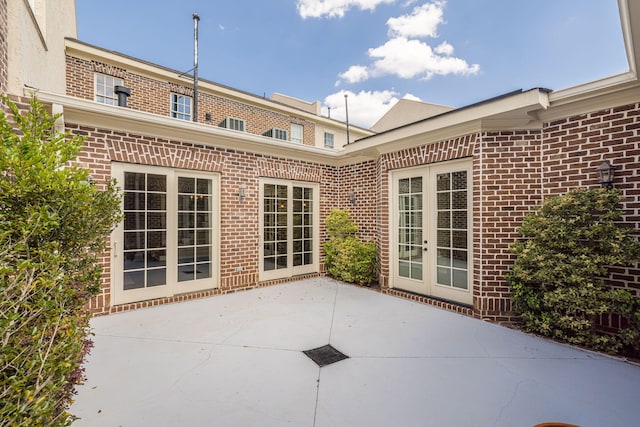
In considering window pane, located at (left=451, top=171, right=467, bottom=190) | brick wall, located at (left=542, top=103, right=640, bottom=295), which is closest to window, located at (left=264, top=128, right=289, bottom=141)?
window pane, located at (left=451, top=171, right=467, bottom=190)

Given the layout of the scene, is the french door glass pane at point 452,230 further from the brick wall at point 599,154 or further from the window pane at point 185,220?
the window pane at point 185,220

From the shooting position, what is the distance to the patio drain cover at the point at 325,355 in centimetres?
298

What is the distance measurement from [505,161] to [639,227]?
1616 mm

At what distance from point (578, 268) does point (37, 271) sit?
4.87m

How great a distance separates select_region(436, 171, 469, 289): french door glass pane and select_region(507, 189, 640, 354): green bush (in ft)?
2.97

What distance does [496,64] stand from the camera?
25.6ft

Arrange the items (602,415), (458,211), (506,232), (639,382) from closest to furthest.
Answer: (602,415), (639,382), (506,232), (458,211)

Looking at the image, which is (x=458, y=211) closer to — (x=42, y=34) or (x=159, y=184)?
(x=159, y=184)

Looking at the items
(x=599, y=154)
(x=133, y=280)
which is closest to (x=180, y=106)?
(x=133, y=280)

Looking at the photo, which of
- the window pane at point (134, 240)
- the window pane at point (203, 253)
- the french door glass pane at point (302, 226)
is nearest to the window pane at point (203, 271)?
the window pane at point (203, 253)

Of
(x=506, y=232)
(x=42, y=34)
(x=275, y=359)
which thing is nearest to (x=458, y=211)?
(x=506, y=232)

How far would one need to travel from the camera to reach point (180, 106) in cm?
962

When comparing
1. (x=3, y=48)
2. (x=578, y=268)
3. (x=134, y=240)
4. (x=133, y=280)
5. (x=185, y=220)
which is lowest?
(x=133, y=280)

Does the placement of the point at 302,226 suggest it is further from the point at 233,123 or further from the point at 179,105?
the point at 179,105
